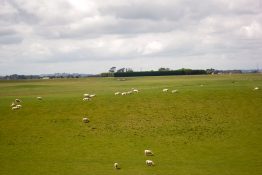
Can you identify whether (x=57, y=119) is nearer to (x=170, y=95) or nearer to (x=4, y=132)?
(x=4, y=132)

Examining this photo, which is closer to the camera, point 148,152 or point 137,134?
point 148,152

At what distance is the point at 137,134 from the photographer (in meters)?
44.2

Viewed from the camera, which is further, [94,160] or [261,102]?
[261,102]

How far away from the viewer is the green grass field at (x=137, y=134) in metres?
34.6

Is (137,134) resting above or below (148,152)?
above

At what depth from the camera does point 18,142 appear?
139ft

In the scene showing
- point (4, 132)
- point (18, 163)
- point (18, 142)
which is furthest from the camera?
point (4, 132)

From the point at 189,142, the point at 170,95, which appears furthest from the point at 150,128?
the point at 170,95

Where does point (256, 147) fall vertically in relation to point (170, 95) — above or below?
below

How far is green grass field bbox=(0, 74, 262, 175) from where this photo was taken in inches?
1361

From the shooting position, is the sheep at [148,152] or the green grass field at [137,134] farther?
the sheep at [148,152]

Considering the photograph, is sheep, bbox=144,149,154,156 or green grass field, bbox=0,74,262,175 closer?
green grass field, bbox=0,74,262,175

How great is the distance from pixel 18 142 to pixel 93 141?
789 cm

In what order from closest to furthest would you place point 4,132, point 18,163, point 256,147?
1. point 18,163
2. point 256,147
3. point 4,132
